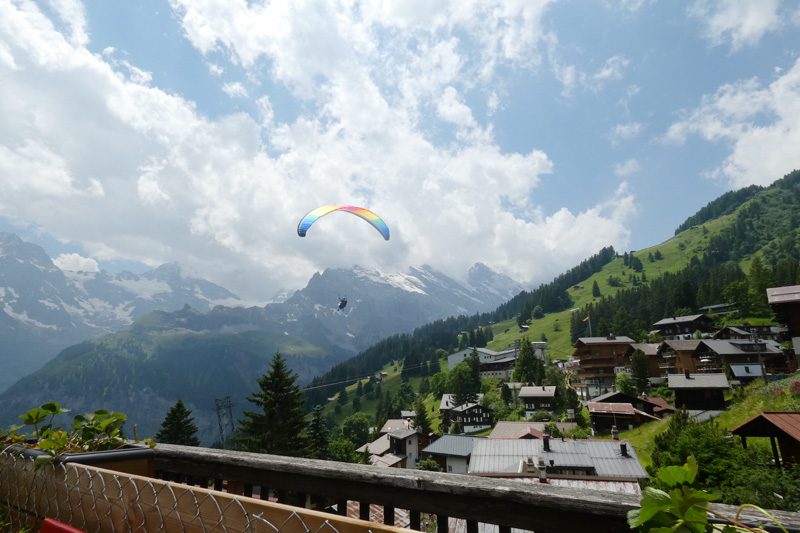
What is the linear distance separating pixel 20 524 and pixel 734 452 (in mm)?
33135

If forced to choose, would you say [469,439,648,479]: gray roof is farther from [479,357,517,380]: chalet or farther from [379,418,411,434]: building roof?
[479,357,517,380]: chalet

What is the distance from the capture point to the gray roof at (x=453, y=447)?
5938 cm

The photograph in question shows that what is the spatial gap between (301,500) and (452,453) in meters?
61.7

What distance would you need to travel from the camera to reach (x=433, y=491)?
2.57 metres

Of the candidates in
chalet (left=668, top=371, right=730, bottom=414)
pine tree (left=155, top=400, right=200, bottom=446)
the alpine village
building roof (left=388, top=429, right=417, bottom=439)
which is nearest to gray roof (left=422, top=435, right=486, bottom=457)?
the alpine village

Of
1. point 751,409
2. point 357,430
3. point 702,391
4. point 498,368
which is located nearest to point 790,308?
point 751,409

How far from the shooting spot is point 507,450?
38875 mm

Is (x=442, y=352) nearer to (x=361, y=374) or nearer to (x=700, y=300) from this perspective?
(x=361, y=374)

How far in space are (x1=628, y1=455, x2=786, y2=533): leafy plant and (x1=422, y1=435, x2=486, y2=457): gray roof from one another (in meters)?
63.3

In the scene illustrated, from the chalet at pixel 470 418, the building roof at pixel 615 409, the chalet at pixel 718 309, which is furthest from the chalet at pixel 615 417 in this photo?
the chalet at pixel 718 309

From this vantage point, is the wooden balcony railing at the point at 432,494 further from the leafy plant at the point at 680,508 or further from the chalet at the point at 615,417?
the chalet at the point at 615,417

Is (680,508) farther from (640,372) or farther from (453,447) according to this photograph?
(640,372)

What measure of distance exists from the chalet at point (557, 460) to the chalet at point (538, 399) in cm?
4299

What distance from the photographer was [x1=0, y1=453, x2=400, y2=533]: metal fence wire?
1645mm
